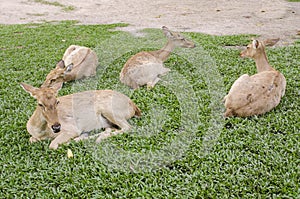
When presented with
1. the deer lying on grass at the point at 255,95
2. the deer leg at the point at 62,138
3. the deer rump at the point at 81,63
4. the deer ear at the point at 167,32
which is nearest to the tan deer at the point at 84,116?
the deer leg at the point at 62,138

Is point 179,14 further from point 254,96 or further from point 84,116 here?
point 84,116

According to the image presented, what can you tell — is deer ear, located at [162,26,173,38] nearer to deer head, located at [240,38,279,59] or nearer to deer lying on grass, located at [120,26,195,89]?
deer lying on grass, located at [120,26,195,89]

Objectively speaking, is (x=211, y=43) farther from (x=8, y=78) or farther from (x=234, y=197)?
(x=234, y=197)

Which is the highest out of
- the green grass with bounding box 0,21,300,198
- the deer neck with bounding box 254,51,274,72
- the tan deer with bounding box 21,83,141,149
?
the deer neck with bounding box 254,51,274,72

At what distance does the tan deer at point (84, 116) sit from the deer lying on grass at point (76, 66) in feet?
4.18

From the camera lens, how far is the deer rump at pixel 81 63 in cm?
650

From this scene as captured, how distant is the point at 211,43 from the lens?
28.2 feet

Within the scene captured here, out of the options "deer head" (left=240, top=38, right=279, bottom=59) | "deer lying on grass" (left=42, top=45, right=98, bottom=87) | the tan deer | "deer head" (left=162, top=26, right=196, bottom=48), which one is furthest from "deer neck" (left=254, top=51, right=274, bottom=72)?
"deer lying on grass" (left=42, top=45, right=98, bottom=87)

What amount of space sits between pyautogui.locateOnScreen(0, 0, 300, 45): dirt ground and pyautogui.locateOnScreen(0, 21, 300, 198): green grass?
4410mm

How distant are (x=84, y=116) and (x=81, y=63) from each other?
90.7 inches

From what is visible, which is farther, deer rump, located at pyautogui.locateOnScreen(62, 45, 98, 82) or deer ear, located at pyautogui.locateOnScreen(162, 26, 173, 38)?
deer ear, located at pyautogui.locateOnScreen(162, 26, 173, 38)

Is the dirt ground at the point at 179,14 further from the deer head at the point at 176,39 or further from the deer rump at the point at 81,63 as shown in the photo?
the deer rump at the point at 81,63

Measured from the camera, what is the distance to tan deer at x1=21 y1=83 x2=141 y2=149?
423cm

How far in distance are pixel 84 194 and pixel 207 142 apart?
151cm
